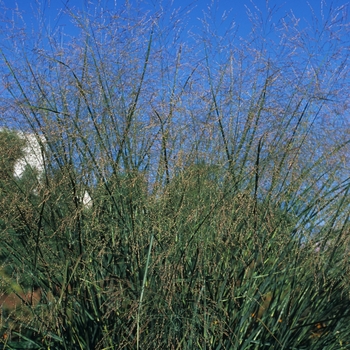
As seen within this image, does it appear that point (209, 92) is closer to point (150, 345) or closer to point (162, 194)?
point (162, 194)

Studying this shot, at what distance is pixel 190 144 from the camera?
2.90m

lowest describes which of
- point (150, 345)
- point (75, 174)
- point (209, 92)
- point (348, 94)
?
point (150, 345)

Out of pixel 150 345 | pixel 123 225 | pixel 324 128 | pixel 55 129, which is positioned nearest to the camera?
pixel 150 345

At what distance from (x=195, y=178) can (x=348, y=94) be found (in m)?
0.91

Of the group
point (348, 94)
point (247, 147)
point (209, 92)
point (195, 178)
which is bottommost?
point (195, 178)

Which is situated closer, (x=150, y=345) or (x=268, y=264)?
(x=150, y=345)

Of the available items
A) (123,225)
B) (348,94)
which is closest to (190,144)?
(123,225)

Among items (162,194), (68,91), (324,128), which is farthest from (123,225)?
(324,128)

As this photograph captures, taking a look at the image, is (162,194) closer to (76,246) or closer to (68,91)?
(76,246)

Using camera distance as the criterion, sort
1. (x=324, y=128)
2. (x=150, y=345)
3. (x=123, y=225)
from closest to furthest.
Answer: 1. (x=150, y=345)
2. (x=123, y=225)
3. (x=324, y=128)

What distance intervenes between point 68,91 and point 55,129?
10.5 inches

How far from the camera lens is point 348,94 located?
3.09 m

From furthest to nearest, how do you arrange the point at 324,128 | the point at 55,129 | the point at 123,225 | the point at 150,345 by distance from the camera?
the point at 324,128 → the point at 55,129 → the point at 123,225 → the point at 150,345

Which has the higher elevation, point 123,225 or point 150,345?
point 123,225
